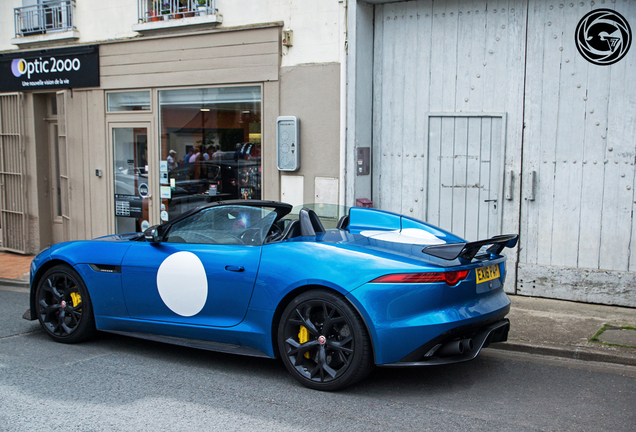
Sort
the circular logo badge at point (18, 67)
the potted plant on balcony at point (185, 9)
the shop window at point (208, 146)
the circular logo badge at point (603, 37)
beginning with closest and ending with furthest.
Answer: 1. the circular logo badge at point (603, 37)
2. the shop window at point (208, 146)
3. the potted plant on balcony at point (185, 9)
4. the circular logo badge at point (18, 67)

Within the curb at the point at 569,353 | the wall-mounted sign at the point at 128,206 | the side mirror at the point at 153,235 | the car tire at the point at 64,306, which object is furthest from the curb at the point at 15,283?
the curb at the point at 569,353

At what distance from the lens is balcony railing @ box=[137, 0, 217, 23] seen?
9.34 meters

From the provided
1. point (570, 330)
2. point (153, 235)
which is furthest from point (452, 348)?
point (153, 235)

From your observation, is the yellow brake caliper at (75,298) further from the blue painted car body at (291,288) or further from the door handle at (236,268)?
the door handle at (236,268)

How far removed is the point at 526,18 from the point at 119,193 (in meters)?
7.09

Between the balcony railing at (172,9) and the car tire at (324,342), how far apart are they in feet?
20.5

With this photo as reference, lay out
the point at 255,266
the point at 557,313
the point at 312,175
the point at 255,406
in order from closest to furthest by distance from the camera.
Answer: the point at 255,406
the point at 255,266
the point at 557,313
the point at 312,175

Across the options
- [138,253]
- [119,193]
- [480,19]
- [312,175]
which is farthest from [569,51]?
[119,193]

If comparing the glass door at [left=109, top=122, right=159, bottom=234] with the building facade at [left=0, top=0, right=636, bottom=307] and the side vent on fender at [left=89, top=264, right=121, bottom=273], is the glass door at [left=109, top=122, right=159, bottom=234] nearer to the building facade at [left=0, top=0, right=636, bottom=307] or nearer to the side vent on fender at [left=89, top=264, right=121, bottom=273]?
the building facade at [left=0, top=0, right=636, bottom=307]

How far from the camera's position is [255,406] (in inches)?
165

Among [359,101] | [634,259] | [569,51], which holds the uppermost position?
[569,51]

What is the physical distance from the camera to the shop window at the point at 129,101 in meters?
10.2

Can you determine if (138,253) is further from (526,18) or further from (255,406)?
(526,18)

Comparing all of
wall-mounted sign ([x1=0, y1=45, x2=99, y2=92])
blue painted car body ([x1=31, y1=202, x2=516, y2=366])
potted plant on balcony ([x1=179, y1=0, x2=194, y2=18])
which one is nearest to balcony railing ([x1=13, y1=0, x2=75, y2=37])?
wall-mounted sign ([x1=0, y1=45, x2=99, y2=92])
